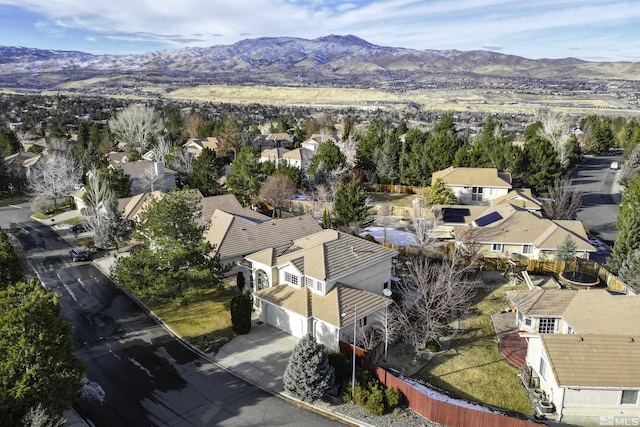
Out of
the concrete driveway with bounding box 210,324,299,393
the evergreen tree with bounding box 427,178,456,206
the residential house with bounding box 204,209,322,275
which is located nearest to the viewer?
the concrete driveway with bounding box 210,324,299,393

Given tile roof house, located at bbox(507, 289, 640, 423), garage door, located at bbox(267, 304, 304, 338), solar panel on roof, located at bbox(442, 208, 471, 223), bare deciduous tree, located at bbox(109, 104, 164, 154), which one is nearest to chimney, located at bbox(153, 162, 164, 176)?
bare deciduous tree, located at bbox(109, 104, 164, 154)

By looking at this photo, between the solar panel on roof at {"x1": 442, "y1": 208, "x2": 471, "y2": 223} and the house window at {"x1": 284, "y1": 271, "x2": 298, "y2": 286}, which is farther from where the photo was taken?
the solar panel on roof at {"x1": 442, "y1": 208, "x2": 471, "y2": 223}

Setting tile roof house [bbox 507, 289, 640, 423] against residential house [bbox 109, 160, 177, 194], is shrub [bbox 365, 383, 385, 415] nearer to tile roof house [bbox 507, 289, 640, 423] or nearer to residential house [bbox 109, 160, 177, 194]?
tile roof house [bbox 507, 289, 640, 423]

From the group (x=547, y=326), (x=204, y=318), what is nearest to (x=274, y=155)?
(x=204, y=318)

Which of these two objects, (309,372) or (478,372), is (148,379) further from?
(478,372)

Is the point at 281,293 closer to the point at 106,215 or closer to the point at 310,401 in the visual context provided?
the point at 310,401

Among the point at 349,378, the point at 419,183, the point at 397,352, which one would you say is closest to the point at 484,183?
the point at 419,183

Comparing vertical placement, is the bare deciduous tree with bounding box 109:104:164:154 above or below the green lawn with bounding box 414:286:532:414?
above
